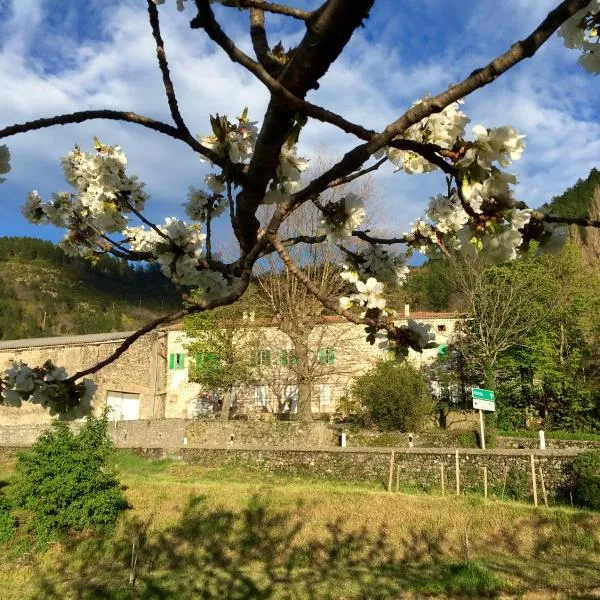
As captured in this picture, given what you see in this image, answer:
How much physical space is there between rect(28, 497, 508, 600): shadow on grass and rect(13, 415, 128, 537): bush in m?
0.60

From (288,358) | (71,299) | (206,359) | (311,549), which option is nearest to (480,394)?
(311,549)

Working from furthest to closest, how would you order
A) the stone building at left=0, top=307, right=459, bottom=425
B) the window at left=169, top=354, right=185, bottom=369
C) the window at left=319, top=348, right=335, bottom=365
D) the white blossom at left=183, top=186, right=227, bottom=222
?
the window at left=169, top=354, right=185, bottom=369, the stone building at left=0, top=307, right=459, bottom=425, the window at left=319, top=348, right=335, bottom=365, the white blossom at left=183, top=186, right=227, bottom=222

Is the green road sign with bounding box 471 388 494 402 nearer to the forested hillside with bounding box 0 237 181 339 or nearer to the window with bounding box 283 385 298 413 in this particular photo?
the window with bounding box 283 385 298 413

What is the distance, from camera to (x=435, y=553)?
13219 mm

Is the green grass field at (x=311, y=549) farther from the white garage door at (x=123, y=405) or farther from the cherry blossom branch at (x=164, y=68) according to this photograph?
the white garage door at (x=123, y=405)

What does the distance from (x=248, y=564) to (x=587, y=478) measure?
403 inches

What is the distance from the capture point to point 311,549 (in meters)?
13.8

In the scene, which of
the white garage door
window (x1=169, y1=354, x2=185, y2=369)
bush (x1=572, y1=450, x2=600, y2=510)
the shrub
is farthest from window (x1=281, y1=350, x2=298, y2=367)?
the shrub

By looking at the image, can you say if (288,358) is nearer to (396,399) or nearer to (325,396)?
(325,396)

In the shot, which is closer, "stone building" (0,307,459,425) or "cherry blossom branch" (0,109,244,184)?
"cherry blossom branch" (0,109,244,184)

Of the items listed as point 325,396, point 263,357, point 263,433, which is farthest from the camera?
point 325,396

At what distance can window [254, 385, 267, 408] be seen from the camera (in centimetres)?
3209

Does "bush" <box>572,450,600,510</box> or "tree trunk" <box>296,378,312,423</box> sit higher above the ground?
"tree trunk" <box>296,378,312,423</box>

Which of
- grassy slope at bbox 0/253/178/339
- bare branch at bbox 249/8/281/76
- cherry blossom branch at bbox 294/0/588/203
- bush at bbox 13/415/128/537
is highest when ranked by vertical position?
grassy slope at bbox 0/253/178/339
